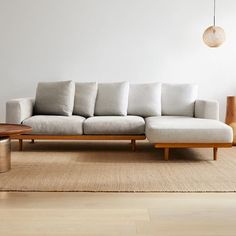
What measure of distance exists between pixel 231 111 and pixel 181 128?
145 cm

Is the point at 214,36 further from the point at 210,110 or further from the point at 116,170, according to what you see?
the point at 116,170

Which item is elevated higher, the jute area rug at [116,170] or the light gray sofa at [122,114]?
the light gray sofa at [122,114]

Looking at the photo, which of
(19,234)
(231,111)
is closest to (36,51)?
(231,111)

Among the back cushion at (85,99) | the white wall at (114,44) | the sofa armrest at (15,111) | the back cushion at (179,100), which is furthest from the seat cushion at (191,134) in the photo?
the white wall at (114,44)

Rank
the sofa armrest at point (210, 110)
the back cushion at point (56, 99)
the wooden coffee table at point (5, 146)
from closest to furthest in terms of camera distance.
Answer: the wooden coffee table at point (5, 146)
the sofa armrest at point (210, 110)
the back cushion at point (56, 99)

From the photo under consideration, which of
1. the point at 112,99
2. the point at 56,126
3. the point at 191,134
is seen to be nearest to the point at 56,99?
the point at 56,126

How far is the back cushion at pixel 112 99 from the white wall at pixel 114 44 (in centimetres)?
80

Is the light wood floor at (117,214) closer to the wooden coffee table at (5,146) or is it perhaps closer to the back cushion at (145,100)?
the wooden coffee table at (5,146)

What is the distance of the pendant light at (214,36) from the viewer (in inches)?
216

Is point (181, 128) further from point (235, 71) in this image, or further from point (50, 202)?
point (235, 71)

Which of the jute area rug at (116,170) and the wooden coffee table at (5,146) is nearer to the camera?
the jute area rug at (116,170)

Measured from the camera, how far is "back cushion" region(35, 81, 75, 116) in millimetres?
5043

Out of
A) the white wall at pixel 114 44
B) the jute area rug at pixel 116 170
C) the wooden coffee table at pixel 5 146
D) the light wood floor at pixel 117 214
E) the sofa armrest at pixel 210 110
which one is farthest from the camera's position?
the white wall at pixel 114 44

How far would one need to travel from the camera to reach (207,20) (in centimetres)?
588
